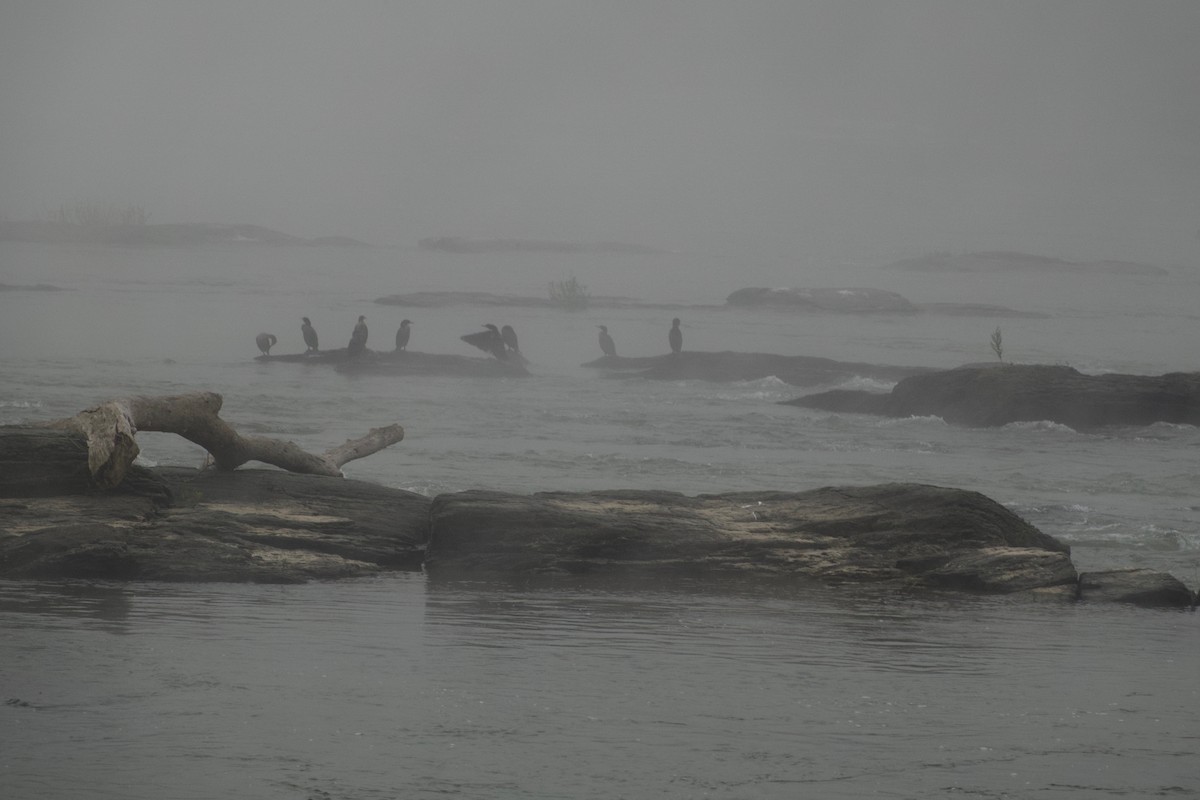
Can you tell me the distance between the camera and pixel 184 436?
938cm

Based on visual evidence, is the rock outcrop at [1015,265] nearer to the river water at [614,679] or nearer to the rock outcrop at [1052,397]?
the rock outcrop at [1052,397]

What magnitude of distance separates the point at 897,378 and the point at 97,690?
22.8 m

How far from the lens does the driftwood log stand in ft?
26.4

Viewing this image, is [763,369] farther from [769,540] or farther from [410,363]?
[769,540]

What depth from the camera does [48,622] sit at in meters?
6.45

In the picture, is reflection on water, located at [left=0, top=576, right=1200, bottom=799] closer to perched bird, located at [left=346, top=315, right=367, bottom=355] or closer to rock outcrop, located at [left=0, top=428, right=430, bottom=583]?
rock outcrop, located at [left=0, top=428, right=430, bottom=583]

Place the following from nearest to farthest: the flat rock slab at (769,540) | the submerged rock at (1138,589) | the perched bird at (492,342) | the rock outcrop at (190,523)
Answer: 1. the rock outcrop at (190,523)
2. the submerged rock at (1138,589)
3. the flat rock slab at (769,540)
4. the perched bird at (492,342)

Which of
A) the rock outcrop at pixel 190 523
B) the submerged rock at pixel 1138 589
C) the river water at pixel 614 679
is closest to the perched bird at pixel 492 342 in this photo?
the river water at pixel 614 679

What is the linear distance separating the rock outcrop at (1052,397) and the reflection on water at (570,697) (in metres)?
12.8

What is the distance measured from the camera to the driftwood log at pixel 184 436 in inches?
316

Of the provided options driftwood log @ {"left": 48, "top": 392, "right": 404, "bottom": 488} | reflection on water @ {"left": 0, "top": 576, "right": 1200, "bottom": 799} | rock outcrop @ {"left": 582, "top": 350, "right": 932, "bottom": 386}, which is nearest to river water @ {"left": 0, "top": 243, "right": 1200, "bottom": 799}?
reflection on water @ {"left": 0, "top": 576, "right": 1200, "bottom": 799}

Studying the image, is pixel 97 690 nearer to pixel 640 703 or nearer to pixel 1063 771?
pixel 640 703

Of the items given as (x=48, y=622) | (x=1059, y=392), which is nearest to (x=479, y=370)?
(x=1059, y=392)

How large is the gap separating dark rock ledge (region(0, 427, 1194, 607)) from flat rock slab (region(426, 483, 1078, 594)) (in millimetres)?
10
